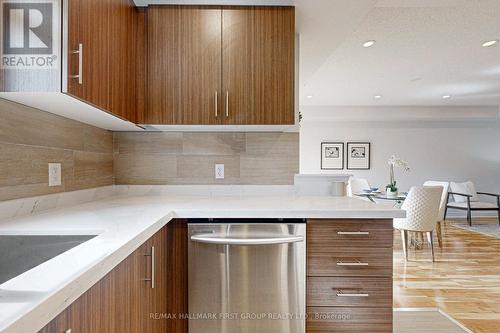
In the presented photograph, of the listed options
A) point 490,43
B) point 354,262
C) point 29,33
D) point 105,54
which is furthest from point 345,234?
point 490,43

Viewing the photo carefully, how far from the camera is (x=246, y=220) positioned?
1.60 meters

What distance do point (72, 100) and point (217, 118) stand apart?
32.9 inches

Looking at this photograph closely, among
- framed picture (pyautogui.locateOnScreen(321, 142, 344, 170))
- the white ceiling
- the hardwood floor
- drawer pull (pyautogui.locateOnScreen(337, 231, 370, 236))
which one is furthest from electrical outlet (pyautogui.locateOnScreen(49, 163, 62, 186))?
framed picture (pyautogui.locateOnScreen(321, 142, 344, 170))

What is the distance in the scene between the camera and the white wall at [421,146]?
7258 mm

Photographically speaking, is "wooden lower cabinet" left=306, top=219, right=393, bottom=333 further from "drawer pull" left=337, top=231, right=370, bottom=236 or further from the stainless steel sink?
the stainless steel sink

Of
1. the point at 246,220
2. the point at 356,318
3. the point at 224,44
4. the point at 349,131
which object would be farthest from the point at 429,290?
the point at 349,131

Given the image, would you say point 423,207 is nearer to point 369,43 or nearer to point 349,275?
point 369,43

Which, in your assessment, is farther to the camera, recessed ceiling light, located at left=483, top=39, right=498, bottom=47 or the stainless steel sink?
recessed ceiling light, located at left=483, top=39, right=498, bottom=47

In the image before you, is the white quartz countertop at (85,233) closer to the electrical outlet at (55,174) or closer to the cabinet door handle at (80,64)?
the electrical outlet at (55,174)

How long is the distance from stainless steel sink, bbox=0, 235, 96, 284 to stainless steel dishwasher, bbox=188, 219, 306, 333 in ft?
1.98

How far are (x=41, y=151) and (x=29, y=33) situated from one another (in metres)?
0.56

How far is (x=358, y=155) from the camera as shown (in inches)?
285

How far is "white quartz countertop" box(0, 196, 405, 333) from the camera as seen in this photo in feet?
1.80

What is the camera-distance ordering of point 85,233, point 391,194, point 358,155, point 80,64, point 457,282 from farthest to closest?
point 358,155, point 391,194, point 457,282, point 80,64, point 85,233
